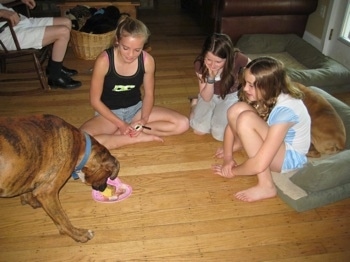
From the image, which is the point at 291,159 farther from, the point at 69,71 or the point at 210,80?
the point at 69,71

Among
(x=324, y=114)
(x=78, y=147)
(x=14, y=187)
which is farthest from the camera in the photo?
(x=324, y=114)

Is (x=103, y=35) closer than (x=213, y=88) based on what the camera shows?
No

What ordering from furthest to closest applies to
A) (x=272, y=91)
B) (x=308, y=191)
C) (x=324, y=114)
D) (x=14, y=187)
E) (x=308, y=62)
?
(x=308, y=62) < (x=324, y=114) < (x=308, y=191) < (x=272, y=91) < (x=14, y=187)

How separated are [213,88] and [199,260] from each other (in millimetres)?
1111

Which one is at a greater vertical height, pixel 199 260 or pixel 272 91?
pixel 272 91

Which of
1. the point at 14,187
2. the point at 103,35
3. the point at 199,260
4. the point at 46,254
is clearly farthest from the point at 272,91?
the point at 103,35

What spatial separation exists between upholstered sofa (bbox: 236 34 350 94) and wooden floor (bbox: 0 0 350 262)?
45.2 inches

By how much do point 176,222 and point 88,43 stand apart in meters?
2.43

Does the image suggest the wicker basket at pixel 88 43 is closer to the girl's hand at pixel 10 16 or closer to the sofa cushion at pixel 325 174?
the girl's hand at pixel 10 16

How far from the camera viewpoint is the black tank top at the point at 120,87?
1.95 meters

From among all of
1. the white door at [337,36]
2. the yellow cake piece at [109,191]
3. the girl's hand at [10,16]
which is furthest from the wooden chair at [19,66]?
the white door at [337,36]

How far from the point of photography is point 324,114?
1.99 meters

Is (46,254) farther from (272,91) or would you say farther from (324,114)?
(324,114)

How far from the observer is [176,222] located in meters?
1.67
